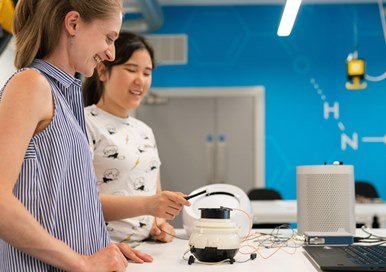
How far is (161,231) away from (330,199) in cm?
59

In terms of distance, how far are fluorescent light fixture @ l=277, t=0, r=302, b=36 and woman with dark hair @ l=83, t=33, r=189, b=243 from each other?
0.51 m

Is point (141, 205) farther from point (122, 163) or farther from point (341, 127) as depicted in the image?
point (341, 127)

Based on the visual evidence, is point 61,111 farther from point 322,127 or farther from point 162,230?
point 322,127

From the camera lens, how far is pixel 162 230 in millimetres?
1757

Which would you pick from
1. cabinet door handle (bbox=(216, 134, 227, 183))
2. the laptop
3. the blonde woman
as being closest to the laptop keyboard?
the laptop

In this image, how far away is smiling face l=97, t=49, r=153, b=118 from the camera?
1.86 meters

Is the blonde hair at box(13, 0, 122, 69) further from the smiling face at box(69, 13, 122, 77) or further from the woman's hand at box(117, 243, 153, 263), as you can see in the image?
the woman's hand at box(117, 243, 153, 263)

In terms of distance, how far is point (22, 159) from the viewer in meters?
0.97

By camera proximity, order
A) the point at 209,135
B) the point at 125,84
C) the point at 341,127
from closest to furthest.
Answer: the point at 125,84
the point at 341,127
the point at 209,135

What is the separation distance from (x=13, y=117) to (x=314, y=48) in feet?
16.8

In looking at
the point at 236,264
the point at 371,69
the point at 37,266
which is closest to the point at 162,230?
the point at 236,264

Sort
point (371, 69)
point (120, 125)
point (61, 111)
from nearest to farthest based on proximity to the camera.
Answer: point (61, 111) < point (120, 125) < point (371, 69)

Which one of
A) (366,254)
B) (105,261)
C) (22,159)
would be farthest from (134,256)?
(366,254)

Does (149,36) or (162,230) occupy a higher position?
(149,36)
